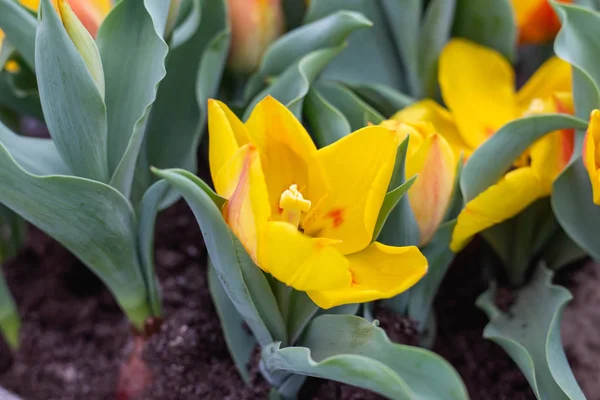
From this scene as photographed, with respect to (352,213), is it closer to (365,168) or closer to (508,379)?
(365,168)

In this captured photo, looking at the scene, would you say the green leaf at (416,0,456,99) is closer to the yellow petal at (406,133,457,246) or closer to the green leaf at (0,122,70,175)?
the yellow petal at (406,133,457,246)

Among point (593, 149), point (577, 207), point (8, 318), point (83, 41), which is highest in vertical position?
point (83, 41)

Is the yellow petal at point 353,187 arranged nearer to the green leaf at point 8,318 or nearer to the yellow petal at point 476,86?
the yellow petal at point 476,86

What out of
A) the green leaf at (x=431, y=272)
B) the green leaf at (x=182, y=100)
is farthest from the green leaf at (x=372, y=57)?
the green leaf at (x=431, y=272)

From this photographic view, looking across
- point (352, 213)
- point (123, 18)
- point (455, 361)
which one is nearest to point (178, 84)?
point (123, 18)

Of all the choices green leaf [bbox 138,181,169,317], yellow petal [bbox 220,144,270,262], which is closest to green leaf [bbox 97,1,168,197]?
green leaf [bbox 138,181,169,317]

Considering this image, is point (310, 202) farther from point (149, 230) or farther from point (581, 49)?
point (581, 49)

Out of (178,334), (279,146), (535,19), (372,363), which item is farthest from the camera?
(535,19)

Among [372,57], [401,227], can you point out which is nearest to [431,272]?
[401,227]
